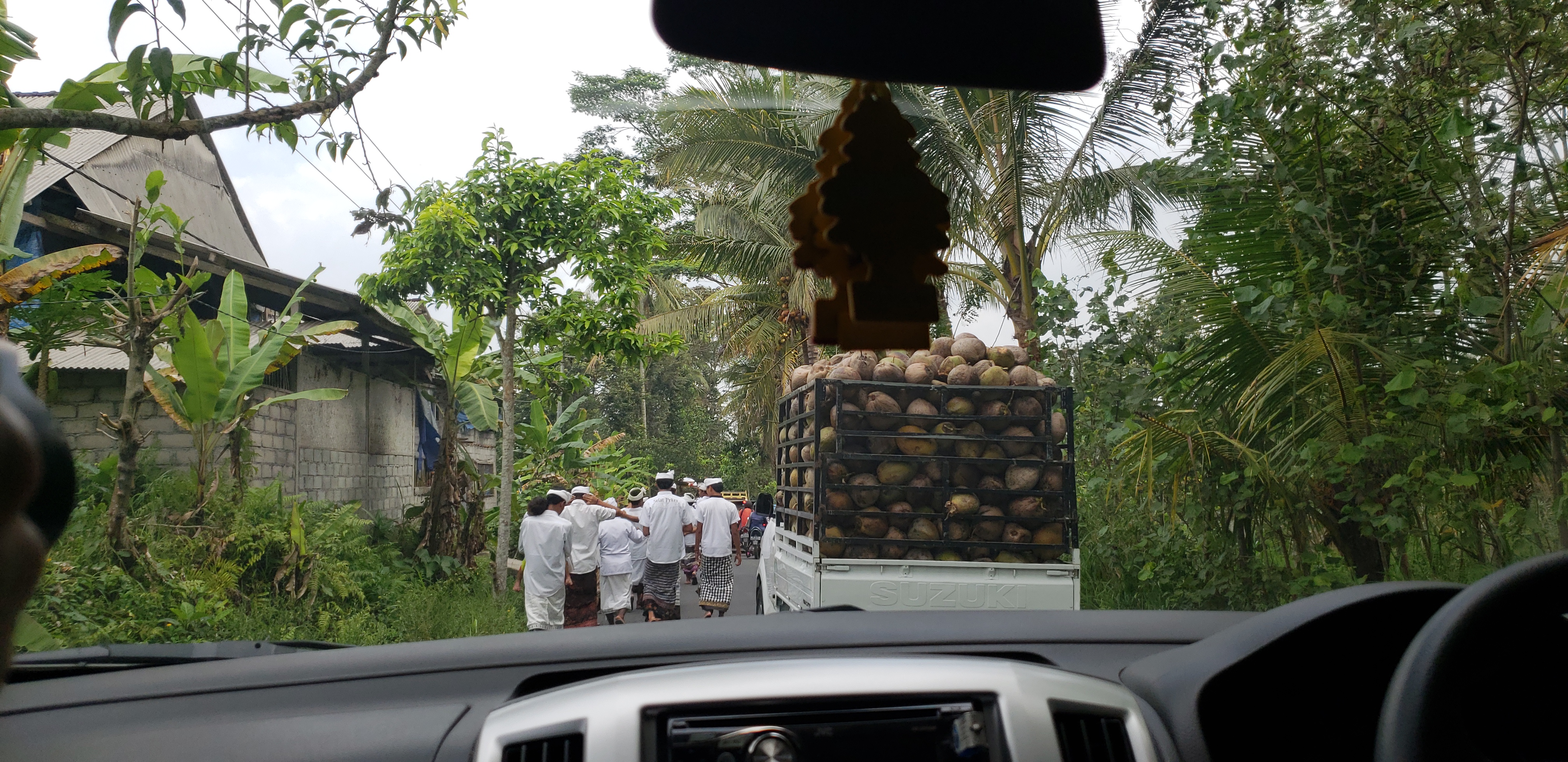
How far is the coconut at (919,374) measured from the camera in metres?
6.93

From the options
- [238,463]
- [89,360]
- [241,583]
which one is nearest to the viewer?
[241,583]

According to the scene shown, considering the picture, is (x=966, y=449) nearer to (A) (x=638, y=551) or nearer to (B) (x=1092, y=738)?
(B) (x=1092, y=738)

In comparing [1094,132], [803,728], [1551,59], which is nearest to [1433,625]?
[803,728]

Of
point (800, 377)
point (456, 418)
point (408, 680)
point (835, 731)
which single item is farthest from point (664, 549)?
point (835, 731)

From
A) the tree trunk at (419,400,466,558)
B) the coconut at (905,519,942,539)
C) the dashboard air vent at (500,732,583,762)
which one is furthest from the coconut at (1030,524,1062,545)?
the tree trunk at (419,400,466,558)

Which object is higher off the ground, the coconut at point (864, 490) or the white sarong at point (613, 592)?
the coconut at point (864, 490)

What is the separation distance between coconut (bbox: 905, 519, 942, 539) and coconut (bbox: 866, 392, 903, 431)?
0.65m

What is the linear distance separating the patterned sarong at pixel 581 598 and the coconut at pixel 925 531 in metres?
5.12

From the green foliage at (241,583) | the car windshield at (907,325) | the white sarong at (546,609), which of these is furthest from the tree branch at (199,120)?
the white sarong at (546,609)

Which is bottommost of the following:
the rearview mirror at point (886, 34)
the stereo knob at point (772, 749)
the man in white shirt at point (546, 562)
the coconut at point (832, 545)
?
the man in white shirt at point (546, 562)

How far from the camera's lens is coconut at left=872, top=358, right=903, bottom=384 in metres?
6.97

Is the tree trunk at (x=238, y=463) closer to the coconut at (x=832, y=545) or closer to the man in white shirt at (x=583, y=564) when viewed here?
the man in white shirt at (x=583, y=564)

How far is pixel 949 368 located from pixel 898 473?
2.50 feet

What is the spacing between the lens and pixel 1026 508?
6914 mm
